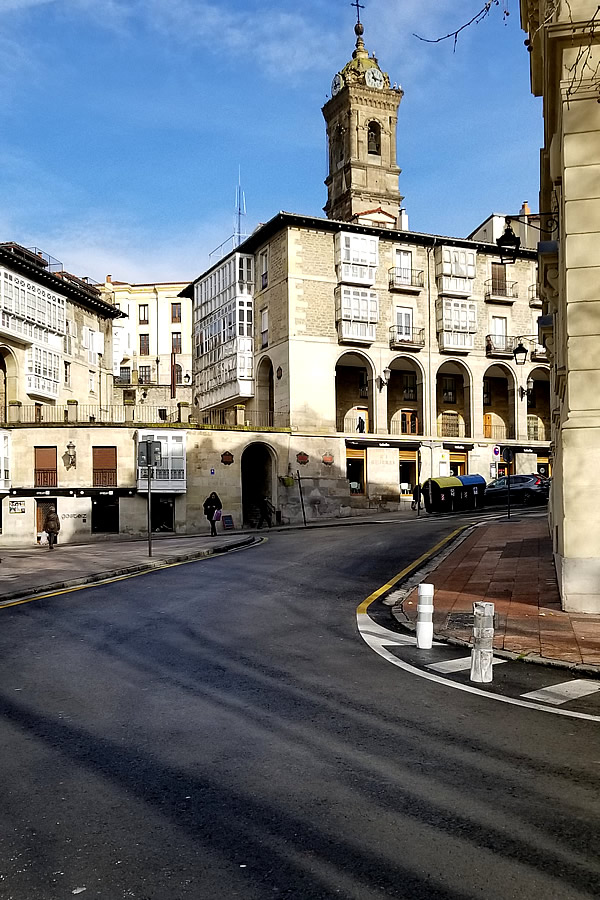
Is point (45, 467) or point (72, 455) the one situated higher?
point (72, 455)

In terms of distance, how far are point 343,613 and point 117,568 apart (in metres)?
7.68

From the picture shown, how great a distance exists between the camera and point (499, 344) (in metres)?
51.0

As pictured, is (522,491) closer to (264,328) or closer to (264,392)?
(264,392)

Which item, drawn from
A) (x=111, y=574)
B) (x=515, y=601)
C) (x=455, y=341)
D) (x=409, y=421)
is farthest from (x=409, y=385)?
(x=515, y=601)

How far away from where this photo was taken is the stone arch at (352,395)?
50.5 meters

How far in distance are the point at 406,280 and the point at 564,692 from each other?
145 ft

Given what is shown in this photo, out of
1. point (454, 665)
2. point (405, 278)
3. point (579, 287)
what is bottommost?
point (454, 665)

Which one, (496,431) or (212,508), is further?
(496,431)

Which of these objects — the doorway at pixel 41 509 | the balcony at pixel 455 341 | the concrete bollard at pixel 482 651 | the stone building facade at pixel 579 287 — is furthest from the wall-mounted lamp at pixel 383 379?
the concrete bollard at pixel 482 651

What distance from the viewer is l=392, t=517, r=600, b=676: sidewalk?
8398mm

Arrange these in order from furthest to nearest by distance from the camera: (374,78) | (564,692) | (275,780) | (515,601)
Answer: (374,78) → (515,601) → (564,692) → (275,780)

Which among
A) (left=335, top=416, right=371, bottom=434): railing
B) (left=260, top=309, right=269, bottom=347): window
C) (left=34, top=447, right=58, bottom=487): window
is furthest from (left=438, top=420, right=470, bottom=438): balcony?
(left=34, top=447, right=58, bottom=487): window

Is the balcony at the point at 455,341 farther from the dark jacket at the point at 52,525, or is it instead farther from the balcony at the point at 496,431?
the dark jacket at the point at 52,525

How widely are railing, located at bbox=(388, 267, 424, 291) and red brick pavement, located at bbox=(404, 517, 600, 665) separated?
100ft
